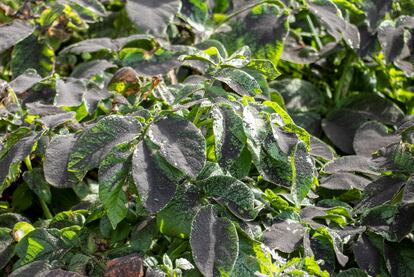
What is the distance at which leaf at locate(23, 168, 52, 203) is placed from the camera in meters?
1.80

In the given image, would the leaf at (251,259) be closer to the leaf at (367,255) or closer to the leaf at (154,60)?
the leaf at (367,255)

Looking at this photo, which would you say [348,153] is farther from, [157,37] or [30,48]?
[30,48]

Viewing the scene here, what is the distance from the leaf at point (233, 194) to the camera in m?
1.50

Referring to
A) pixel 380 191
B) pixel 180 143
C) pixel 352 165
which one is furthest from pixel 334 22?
pixel 180 143

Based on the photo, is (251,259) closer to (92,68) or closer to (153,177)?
(153,177)

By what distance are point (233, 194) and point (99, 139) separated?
0.90ft

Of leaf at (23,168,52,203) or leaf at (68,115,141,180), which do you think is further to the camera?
leaf at (23,168,52,203)

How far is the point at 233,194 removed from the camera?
1.51 m

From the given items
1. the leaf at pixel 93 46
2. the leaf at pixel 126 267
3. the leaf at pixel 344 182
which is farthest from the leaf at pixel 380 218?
the leaf at pixel 93 46

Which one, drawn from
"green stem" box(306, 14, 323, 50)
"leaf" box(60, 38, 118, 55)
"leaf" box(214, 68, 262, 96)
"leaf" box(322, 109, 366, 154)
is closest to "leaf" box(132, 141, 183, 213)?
"leaf" box(214, 68, 262, 96)

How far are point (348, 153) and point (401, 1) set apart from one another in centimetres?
53

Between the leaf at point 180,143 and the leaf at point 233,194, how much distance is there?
0.10 meters

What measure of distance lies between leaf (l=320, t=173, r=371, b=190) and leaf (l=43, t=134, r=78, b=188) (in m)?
0.57

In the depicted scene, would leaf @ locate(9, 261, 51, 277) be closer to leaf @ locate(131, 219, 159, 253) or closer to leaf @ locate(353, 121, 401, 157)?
leaf @ locate(131, 219, 159, 253)
